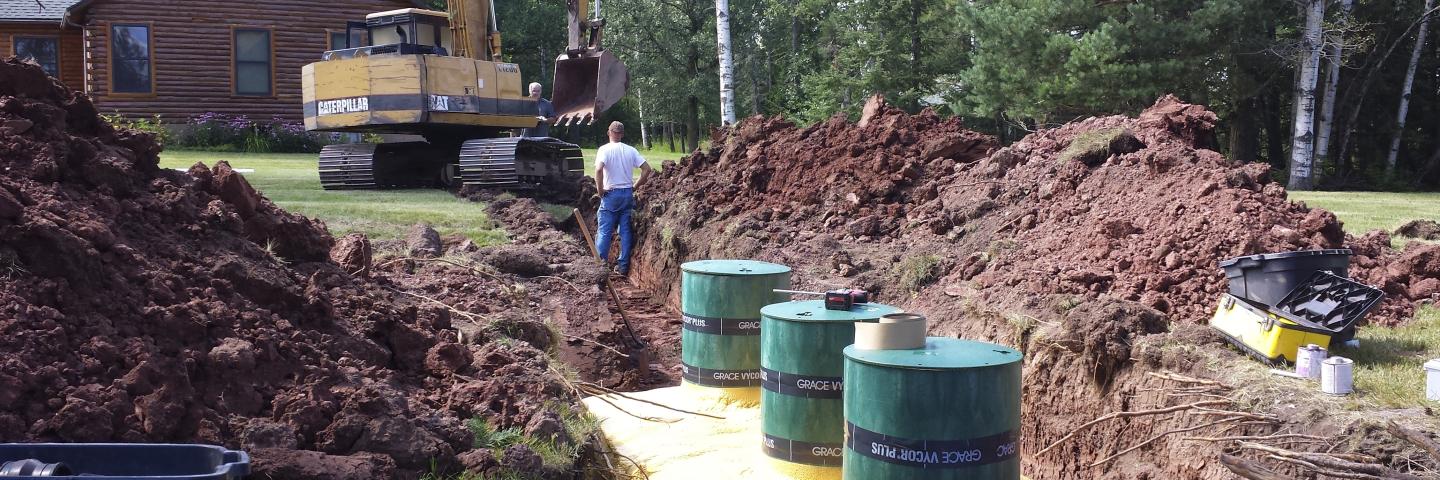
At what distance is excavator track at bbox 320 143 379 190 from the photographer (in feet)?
55.4

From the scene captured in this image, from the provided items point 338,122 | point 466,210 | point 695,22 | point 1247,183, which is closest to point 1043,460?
point 1247,183

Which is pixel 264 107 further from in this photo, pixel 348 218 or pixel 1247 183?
pixel 1247 183

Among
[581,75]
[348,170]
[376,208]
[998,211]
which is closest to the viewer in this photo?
[998,211]

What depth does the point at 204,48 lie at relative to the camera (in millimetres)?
27266

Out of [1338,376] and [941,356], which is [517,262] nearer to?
[941,356]

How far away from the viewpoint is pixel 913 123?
11.9m

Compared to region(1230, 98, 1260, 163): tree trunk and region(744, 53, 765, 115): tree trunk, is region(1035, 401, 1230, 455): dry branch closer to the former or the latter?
region(1230, 98, 1260, 163): tree trunk

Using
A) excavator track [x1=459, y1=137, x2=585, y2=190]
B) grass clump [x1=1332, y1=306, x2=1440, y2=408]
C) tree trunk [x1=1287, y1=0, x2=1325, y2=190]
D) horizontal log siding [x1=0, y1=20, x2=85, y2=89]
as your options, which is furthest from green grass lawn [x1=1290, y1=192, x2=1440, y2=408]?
horizontal log siding [x1=0, y1=20, x2=85, y2=89]

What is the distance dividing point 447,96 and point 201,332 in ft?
37.6

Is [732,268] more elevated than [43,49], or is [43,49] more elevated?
[43,49]

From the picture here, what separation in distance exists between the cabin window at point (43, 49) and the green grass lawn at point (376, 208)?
37.0 ft

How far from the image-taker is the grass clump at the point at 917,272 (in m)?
8.08

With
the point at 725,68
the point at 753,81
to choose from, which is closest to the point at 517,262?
the point at 725,68

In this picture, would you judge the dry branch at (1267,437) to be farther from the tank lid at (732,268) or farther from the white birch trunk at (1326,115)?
the white birch trunk at (1326,115)
